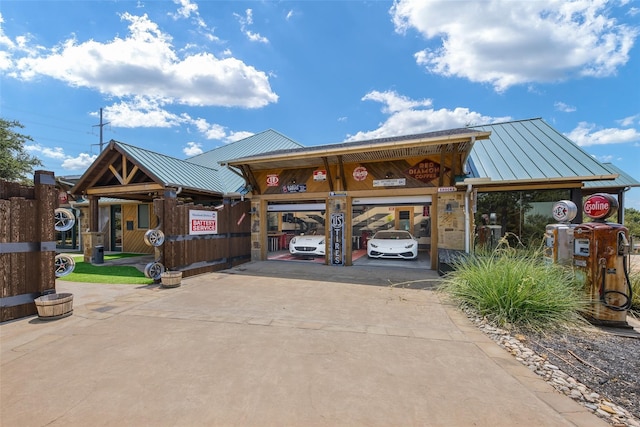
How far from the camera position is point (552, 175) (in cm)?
791

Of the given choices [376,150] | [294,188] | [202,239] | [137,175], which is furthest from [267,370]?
[137,175]

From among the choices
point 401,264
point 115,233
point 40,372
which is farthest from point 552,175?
point 115,233

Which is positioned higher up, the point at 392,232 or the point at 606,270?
the point at 392,232

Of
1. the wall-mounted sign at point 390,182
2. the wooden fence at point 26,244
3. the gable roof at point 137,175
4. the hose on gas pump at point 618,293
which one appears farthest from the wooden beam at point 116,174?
the hose on gas pump at point 618,293

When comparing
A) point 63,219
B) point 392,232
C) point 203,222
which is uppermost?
point 63,219

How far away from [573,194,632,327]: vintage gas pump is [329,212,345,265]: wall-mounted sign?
20.5ft

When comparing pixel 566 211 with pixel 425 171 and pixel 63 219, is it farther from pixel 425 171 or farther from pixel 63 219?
pixel 63 219

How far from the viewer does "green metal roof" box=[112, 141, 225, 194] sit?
9352 millimetres

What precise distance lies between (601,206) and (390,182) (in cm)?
519

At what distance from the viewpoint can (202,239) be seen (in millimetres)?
8586

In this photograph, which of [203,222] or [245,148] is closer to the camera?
[203,222]

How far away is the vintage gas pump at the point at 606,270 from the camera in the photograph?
443cm

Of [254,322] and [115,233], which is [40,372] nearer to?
[254,322]

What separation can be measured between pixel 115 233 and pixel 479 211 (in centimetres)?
1759
